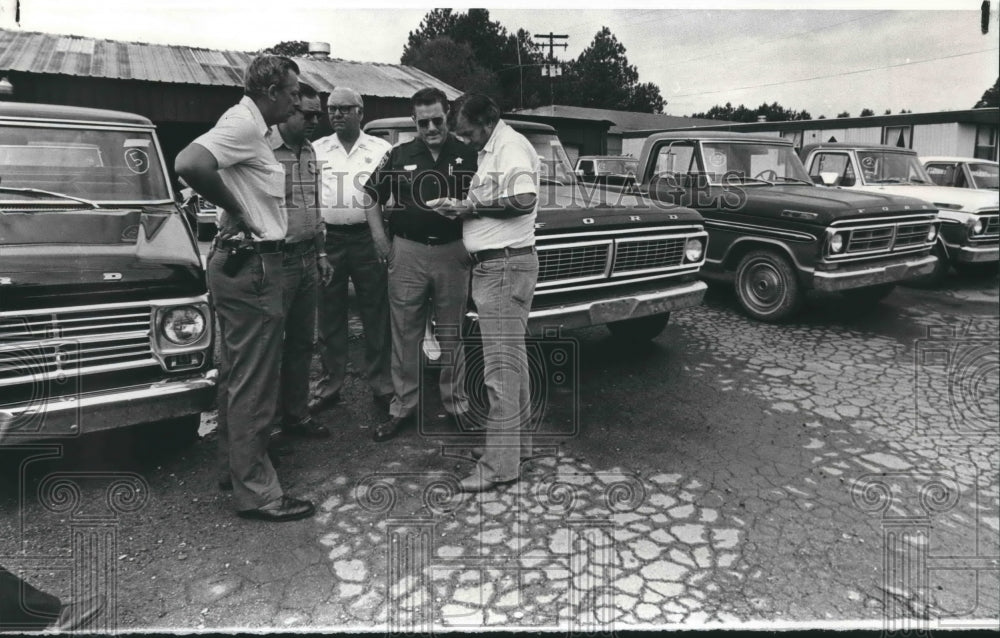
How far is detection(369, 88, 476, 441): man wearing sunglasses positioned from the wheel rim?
12.6ft

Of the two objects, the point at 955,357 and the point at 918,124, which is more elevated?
the point at 918,124

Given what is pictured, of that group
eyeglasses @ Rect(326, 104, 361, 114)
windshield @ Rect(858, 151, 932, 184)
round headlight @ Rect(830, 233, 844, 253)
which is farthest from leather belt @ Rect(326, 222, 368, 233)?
windshield @ Rect(858, 151, 932, 184)

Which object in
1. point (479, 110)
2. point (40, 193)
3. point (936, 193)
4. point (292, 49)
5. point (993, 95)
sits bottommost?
point (40, 193)

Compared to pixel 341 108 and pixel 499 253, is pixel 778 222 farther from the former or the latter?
pixel 341 108

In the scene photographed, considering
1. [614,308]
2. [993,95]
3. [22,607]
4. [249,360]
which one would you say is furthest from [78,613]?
[993,95]

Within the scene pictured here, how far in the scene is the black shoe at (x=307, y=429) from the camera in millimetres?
3902

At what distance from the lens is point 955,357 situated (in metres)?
5.83

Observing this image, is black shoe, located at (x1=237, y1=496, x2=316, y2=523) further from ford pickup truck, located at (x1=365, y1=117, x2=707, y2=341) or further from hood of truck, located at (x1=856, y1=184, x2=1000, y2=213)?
hood of truck, located at (x1=856, y1=184, x2=1000, y2=213)

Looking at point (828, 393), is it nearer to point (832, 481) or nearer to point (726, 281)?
point (832, 481)

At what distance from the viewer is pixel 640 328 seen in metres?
5.76

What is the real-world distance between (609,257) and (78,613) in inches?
135

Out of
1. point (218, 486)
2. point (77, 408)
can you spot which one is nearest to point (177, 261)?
point (77, 408)

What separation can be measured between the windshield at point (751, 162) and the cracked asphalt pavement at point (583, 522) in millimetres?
2834

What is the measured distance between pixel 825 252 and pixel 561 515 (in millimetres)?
4272
